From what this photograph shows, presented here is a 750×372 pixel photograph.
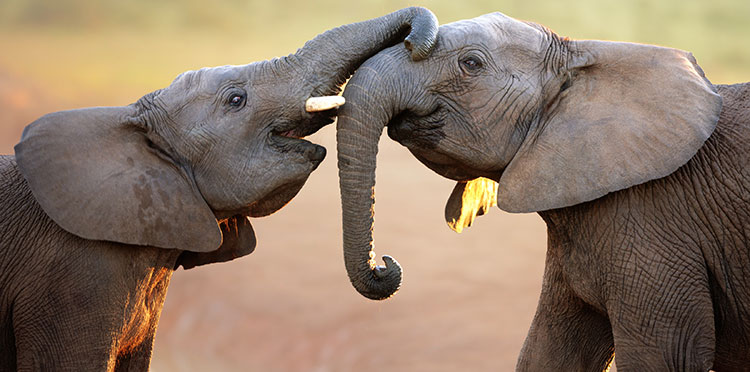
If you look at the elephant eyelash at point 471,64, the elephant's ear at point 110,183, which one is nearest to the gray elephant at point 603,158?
the elephant eyelash at point 471,64

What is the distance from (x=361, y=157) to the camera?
426cm

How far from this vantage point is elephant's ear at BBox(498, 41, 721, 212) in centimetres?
415

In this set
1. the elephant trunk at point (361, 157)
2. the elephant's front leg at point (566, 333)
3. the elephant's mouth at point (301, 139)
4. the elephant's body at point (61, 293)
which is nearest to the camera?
the elephant trunk at point (361, 157)

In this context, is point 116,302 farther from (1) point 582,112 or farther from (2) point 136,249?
(1) point 582,112

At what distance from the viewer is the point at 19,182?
15.4ft

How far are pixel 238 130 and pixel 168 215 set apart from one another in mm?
535

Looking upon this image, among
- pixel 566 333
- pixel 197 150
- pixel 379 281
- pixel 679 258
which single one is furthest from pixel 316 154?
pixel 679 258

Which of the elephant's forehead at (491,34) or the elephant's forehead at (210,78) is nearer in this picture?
the elephant's forehead at (491,34)

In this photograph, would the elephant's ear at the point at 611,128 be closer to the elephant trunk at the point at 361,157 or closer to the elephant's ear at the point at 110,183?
the elephant trunk at the point at 361,157

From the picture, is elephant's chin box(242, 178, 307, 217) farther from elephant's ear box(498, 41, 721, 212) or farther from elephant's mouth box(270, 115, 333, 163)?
elephant's ear box(498, 41, 721, 212)

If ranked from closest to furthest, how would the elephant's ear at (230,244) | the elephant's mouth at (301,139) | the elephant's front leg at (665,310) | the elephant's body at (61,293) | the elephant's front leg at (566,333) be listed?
the elephant's front leg at (665,310)
the elephant's body at (61,293)
the elephant's mouth at (301,139)
the elephant's front leg at (566,333)
the elephant's ear at (230,244)

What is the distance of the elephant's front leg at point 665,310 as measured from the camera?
413 cm

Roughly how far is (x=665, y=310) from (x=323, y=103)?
1808 millimetres

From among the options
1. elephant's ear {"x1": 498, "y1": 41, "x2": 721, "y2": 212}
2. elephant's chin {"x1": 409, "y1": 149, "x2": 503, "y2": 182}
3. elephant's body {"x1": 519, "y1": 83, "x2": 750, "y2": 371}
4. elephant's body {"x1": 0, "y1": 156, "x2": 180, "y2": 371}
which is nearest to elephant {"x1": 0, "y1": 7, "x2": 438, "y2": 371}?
elephant's body {"x1": 0, "y1": 156, "x2": 180, "y2": 371}
